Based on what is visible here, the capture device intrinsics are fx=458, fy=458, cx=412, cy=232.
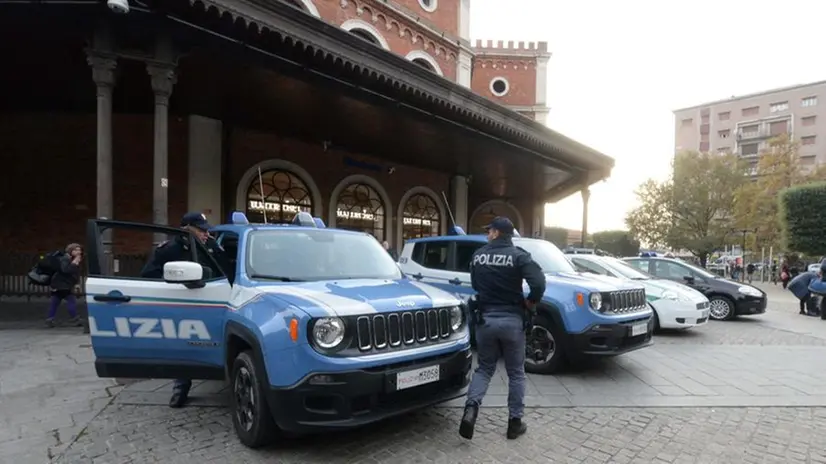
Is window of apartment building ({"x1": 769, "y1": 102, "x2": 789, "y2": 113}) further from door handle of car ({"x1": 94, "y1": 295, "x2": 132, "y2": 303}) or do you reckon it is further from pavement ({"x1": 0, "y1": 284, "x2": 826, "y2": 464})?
door handle of car ({"x1": 94, "y1": 295, "x2": 132, "y2": 303})

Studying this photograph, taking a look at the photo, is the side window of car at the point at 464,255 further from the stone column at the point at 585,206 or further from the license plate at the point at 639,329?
the stone column at the point at 585,206

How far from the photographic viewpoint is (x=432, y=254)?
705cm

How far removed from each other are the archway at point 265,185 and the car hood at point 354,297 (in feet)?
31.1

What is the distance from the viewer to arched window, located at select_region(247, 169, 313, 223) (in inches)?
547

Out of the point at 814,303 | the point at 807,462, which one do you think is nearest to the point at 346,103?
the point at 807,462

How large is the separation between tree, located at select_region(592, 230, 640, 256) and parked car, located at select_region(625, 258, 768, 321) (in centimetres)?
3907

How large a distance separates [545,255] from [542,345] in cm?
137

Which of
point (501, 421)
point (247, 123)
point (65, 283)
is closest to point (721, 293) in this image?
point (501, 421)

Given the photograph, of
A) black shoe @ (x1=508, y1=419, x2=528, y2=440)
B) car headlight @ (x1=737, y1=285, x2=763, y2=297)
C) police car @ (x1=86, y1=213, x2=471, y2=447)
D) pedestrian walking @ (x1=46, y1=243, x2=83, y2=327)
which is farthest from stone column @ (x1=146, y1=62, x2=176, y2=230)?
car headlight @ (x1=737, y1=285, x2=763, y2=297)

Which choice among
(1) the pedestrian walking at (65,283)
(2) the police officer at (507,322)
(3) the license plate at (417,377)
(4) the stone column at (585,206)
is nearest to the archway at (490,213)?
(4) the stone column at (585,206)

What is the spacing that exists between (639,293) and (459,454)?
3668 millimetres

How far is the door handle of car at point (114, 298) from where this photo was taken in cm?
389

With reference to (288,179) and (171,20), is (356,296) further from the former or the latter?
(288,179)

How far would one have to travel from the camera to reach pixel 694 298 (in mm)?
8578
